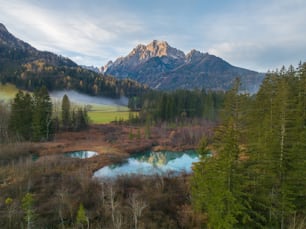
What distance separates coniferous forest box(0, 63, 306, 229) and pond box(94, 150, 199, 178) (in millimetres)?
4956

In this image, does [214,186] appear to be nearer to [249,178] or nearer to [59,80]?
[249,178]

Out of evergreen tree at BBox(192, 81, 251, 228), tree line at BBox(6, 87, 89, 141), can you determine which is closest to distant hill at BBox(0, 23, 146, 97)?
tree line at BBox(6, 87, 89, 141)

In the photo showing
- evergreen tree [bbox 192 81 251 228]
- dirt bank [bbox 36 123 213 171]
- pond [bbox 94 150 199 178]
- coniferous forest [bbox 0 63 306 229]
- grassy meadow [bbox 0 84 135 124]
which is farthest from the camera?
grassy meadow [bbox 0 84 135 124]

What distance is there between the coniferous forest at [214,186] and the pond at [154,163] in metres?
4.96

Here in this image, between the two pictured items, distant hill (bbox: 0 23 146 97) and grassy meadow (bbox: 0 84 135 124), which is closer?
grassy meadow (bbox: 0 84 135 124)

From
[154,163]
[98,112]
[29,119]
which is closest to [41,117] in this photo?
[29,119]

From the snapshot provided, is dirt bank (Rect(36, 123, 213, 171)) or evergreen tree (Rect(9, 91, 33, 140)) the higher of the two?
evergreen tree (Rect(9, 91, 33, 140))

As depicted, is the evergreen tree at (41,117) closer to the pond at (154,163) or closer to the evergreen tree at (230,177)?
the pond at (154,163)

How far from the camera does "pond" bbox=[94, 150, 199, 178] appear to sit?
29.5 meters

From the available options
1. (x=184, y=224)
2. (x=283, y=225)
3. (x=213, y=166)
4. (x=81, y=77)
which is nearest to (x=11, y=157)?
(x=184, y=224)

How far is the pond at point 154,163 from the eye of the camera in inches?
1160

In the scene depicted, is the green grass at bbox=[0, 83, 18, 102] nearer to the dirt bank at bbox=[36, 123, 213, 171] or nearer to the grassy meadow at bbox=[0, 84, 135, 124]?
the grassy meadow at bbox=[0, 84, 135, 124]

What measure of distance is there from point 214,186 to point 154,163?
23450mm

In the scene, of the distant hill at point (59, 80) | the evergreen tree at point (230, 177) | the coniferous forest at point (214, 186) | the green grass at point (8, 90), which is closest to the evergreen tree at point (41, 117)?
the coniferous forest at point (214, 186)
